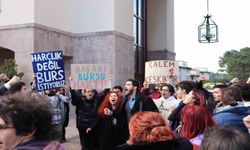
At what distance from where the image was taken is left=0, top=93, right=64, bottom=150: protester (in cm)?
228

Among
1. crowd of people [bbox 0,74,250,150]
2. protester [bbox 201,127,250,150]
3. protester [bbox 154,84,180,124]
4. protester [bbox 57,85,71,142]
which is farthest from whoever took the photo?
protester [bbox 57,85,71,142]

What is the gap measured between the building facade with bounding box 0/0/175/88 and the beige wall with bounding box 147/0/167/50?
767cm

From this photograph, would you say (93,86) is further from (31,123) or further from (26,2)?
(26,2)

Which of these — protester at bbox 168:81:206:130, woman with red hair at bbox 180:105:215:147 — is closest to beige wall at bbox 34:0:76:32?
protester at bbox 168:81:206:130

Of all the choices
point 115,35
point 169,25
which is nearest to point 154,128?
point 115,35

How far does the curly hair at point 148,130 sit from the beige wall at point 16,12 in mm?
15064

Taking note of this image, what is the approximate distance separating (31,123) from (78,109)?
6262 millimetres

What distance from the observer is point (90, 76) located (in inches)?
390

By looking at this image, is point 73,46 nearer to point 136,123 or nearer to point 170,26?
point 170,26

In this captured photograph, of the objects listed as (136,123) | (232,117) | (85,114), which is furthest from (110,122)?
(136,123)

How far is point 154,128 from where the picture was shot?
112 inches

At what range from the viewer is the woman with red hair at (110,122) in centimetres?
693

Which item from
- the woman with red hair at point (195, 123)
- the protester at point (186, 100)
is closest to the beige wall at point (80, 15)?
the protester at point (186, 100)

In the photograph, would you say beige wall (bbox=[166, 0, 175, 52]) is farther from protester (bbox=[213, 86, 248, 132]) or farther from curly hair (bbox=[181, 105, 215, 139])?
curly hair (bbox=[181, 105, 215, 139])
